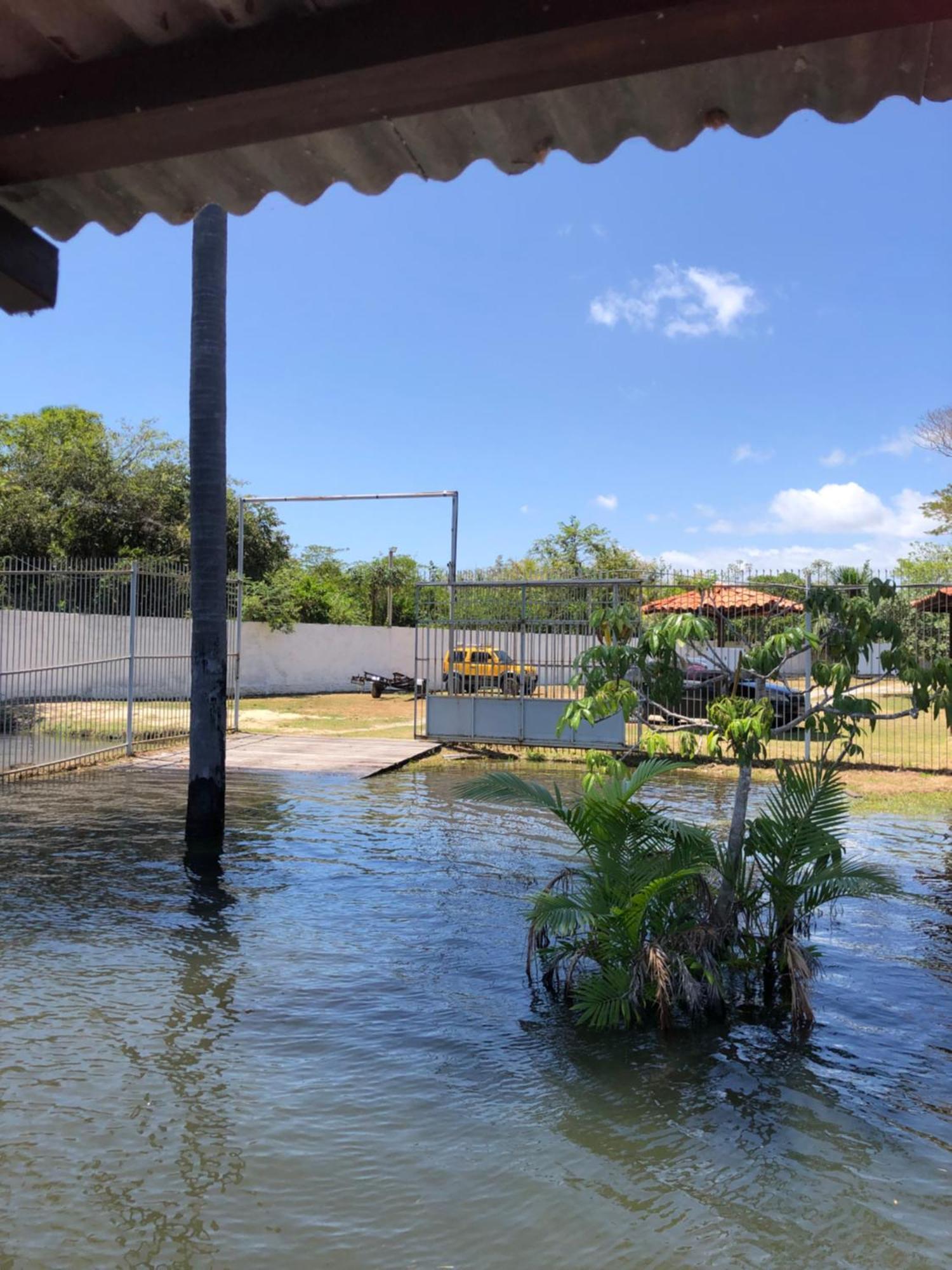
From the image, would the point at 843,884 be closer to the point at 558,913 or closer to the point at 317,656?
the point at 558,913

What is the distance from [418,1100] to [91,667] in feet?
38.4

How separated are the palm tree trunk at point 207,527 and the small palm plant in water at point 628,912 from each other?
4619 mm

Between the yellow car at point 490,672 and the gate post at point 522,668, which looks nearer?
the gate post at point 522,668

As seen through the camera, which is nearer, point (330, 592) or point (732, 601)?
point (732, 601)

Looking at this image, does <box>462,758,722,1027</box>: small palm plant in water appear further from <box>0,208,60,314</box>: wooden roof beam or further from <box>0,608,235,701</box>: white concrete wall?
<box>0,608,235,701</box>: white concrete wall

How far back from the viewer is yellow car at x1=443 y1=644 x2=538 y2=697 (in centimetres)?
1692

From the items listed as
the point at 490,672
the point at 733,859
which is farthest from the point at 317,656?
the point at 733,859

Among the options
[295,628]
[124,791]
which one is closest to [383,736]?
[124,791]

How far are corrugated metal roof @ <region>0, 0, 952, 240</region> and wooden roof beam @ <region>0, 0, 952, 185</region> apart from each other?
65mm

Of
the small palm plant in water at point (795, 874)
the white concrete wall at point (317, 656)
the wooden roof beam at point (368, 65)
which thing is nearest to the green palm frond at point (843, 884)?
the small palm plant in water at point (795, 874)

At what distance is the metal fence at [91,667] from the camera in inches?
545

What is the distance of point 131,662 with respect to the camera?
14.8m

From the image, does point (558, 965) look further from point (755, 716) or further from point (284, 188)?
point (284, 188)

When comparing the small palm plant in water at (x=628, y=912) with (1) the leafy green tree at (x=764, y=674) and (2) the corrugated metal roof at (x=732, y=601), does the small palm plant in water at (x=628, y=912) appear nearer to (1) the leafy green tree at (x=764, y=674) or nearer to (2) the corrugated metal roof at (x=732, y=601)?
(1) the leafy green tree at (x=764, y=674)
